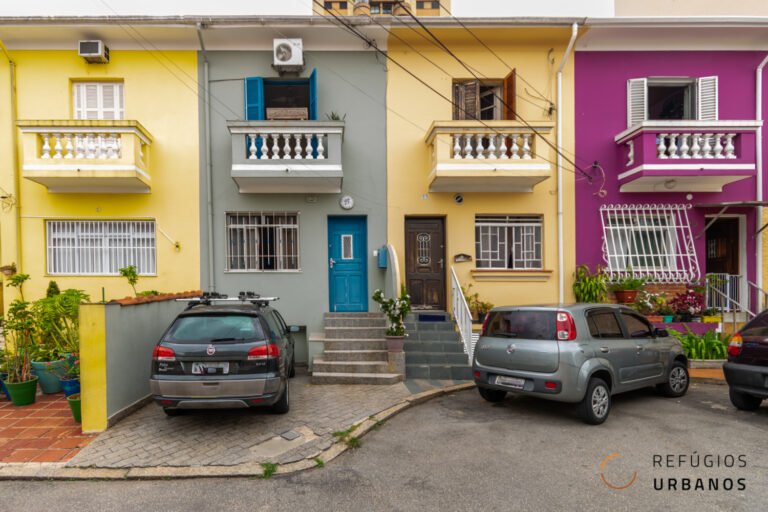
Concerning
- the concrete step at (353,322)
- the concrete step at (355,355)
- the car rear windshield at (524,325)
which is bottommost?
the concrete step at (355,355)

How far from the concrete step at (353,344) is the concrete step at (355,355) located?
6.2 inches

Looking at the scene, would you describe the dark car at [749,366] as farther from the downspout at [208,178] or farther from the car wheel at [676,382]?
the downspout at [208,178]

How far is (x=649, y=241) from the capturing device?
9445 mm

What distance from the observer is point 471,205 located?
30.3 ft

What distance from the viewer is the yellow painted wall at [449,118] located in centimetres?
916

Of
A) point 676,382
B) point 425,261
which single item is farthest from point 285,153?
point 676,382

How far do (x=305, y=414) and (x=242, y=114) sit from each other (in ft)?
22.3

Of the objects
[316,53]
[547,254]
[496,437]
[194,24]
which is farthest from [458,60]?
[496,437]

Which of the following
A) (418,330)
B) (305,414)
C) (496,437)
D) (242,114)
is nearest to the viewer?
(496,437)

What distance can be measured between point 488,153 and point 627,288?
4.25 meters

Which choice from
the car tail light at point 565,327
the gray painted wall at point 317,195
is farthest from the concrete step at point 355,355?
the car tail light at point 565,327

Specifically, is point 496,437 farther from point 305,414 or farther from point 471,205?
point 471,205

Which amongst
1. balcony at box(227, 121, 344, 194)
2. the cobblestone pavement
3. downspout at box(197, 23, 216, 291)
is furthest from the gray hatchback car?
downspout at box(197, 23, 216, 291)

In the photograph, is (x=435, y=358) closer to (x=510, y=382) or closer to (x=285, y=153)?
(x=510, y=382)
